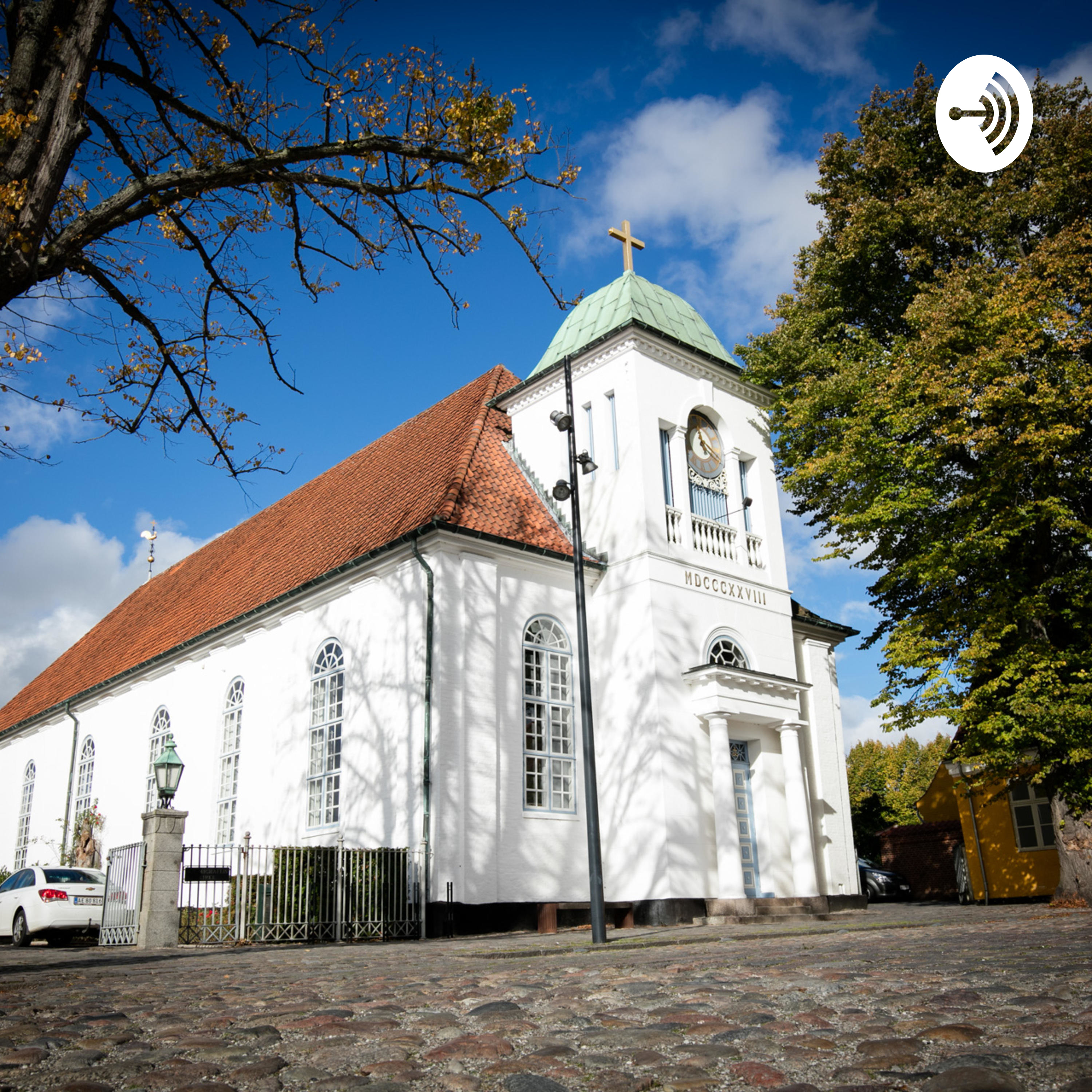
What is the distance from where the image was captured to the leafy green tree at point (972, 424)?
15.8m

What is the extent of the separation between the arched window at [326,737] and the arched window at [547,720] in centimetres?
343

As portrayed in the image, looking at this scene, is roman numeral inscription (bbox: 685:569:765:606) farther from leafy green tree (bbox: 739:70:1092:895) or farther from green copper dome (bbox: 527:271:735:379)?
green copper dome (bbox: 527:271:735:379)

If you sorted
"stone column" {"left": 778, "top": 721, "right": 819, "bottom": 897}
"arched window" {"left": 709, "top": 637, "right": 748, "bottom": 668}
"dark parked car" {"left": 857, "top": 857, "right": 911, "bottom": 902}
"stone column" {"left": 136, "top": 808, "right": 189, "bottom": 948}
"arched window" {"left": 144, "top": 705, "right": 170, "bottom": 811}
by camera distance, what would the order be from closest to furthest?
"stone column" {"left": 136, "top": 808, "right": 189, "bottom": 948}
"stone column" {"left": 778, "top": 721, "right": 819, "bottom": 897}
"arched window" {"left": 709, "top": 637, "right": 748, "bottom": 668}
"arched window" {"left": 144, "top": 705, "right": 170, "bottom": 811}
"dark parked car" {"left": 857, "top": 857, "right": 911, "bottom": 902}

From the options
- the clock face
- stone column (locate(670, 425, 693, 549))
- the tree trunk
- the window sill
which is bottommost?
the tree trunk

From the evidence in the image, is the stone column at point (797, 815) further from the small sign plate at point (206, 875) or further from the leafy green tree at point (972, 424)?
the small sign plate at point (206, 875)

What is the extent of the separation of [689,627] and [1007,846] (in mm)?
11364

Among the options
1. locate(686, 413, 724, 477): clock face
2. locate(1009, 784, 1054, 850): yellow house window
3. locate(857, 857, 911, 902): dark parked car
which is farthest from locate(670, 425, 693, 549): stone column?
locate(857, 857, 911, 902): dark parked car

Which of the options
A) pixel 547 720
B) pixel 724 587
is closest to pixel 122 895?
pixel 547 720

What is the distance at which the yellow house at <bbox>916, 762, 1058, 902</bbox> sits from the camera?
22.3m

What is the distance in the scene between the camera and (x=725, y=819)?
658 inches

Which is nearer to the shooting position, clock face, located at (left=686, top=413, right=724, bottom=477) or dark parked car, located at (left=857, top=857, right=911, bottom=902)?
clock face, located at (left=686, top=413, right=724, bottom=477)

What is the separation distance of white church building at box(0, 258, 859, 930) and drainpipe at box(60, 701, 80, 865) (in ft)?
12.5

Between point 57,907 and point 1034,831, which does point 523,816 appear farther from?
point 1034,831

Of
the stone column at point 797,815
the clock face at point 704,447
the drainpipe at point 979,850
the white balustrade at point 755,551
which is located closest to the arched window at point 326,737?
the clock face at point 704,447
